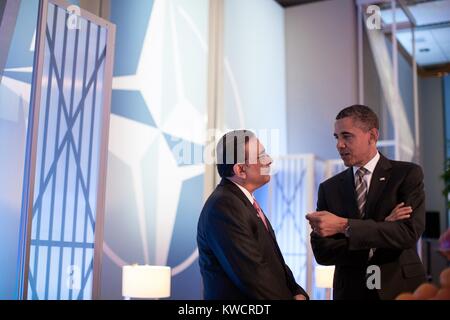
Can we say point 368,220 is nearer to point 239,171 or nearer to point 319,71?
point 239,171

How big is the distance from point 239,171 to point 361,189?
22.0 inches

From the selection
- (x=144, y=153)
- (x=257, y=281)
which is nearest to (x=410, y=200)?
(x=257, y=281)

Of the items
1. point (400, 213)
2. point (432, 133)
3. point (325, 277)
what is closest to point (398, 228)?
point (400, 213)

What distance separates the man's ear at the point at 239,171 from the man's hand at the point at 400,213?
677 mm

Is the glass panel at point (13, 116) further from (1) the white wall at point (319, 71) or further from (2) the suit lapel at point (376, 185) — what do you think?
(1) the white wall at point (319, 71)

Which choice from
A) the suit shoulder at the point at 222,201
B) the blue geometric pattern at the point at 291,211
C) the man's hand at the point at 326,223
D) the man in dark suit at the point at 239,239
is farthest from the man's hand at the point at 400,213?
the blue geometric pattern at the point at 291,211

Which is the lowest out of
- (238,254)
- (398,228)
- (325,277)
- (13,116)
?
(325,277)

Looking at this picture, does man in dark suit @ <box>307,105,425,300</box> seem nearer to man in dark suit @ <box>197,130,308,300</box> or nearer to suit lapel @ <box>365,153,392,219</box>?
suit lapel @ <box>365,153,392,219</box>

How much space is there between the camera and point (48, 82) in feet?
12.8

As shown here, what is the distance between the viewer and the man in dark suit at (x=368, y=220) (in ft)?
7.83

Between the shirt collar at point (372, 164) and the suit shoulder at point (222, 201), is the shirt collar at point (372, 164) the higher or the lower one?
the higher one

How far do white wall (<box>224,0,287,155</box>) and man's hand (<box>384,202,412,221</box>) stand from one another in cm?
425

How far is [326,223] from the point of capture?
2352mm
